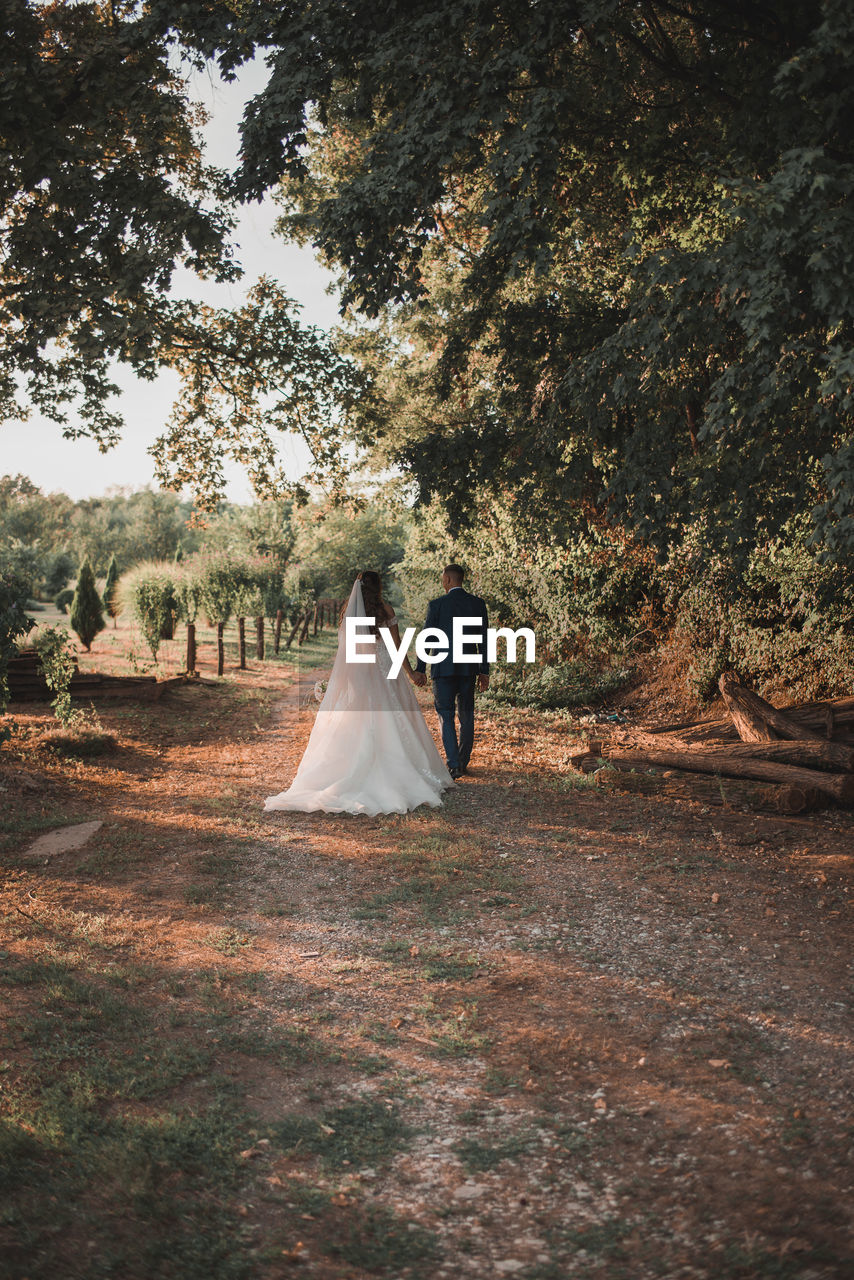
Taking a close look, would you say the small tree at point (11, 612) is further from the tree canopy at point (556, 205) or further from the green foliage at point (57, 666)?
the green foliage at point (57, 666)

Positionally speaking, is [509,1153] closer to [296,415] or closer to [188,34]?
[188,34]

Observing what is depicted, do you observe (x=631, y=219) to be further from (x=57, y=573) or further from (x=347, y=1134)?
(x=57, y=573)

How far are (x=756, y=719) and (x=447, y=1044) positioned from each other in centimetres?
669

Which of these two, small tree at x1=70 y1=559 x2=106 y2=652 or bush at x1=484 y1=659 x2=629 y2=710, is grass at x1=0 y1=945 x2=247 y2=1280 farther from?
small tree at x1=70 y1=559 x2=106 y2=652

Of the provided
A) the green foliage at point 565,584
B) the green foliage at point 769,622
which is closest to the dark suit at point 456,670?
the green foliage at point 769,622

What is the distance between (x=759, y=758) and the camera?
859cm

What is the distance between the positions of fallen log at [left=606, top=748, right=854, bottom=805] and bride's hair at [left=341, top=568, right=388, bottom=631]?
114 inches

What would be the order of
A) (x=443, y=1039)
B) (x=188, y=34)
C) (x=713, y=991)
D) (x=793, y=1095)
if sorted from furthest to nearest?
(x=188, y=34), (x=713, y=991), (x=443, y=1039), (x=793, y=1095)

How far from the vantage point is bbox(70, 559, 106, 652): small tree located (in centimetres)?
2416

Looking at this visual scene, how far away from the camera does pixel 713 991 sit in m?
4.44

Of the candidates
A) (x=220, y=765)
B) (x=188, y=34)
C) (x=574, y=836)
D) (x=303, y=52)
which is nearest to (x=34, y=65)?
(x=188, y=34)

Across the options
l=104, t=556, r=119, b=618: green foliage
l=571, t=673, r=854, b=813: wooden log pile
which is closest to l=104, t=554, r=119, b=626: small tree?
l=104, t=556, r=119, b=618: green foliage

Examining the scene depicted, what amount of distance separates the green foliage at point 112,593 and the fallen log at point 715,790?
86.9ft

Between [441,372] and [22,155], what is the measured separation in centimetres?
441
